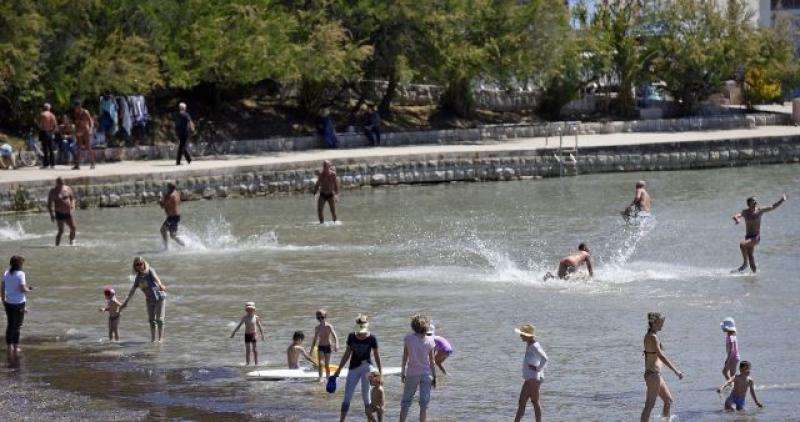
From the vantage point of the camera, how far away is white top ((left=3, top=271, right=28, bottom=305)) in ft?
66.9

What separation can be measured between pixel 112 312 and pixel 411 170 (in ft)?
78.0

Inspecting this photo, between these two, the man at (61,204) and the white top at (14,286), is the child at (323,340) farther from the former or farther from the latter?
the man at (61,204)

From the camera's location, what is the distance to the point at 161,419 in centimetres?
1733

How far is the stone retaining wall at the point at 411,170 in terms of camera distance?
3866cm

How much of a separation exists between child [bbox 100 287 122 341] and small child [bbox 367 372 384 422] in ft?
20.0

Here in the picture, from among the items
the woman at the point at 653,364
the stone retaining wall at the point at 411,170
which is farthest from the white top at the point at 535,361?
the stone retaining wall at the point at 411,170

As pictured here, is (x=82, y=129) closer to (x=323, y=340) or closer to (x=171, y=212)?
(x=171, y=212)

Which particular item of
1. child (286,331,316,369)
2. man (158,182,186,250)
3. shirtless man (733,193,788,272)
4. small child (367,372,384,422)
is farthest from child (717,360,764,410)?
man (158,182,186,250)

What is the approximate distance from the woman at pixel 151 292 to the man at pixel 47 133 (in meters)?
18.5

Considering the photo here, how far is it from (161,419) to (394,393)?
2765 millimetres

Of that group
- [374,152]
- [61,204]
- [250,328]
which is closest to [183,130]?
[374,152]

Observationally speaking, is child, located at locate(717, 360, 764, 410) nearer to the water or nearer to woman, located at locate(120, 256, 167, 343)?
the water

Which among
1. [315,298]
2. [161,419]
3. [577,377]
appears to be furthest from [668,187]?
[161,419]

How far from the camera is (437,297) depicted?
976 inches
